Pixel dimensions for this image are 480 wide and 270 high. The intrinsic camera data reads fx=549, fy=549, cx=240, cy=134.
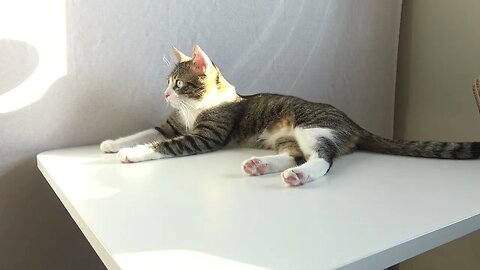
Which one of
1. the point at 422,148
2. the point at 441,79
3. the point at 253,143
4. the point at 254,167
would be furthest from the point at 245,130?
the point at 441,79

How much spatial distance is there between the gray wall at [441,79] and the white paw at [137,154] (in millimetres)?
827

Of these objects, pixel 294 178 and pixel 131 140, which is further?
pixel 131 140

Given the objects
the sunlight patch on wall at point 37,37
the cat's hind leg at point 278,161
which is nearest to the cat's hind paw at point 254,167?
the cat's hind leg at point 278,161

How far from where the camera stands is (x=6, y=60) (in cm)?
112

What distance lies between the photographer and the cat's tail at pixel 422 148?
1.14 metres

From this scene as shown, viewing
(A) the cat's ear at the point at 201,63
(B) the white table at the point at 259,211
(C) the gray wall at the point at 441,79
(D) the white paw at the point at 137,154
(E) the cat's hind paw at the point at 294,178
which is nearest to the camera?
(B) the white table at the point at 259,211

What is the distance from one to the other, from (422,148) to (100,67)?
0.72 meters

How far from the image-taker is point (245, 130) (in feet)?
4.12

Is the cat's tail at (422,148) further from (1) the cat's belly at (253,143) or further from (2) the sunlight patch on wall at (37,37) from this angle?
(2) the sunlight patch on wall at (37,37)

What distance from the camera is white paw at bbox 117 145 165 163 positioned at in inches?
43.0

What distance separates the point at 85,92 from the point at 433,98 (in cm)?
94

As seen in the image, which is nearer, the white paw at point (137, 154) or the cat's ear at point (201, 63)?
the white paw at point (137, 154)

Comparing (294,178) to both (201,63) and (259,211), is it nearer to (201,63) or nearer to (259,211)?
(259,211)

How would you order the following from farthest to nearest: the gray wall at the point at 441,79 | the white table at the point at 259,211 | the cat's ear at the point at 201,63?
the gray wall at the point at 441,79 → the cat's ear at the point at 201,63 → the white table at the point at 259,211
